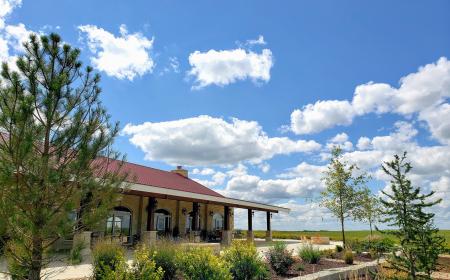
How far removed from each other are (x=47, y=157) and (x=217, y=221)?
25.3 meters

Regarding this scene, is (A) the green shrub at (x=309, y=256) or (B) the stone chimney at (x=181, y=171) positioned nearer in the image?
(A) the green shrub at (x=309, y=256)

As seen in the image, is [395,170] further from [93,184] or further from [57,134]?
[57,134]

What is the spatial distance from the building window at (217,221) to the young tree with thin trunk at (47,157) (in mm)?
23455

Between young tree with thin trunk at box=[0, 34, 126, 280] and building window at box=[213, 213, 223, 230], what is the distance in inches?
923

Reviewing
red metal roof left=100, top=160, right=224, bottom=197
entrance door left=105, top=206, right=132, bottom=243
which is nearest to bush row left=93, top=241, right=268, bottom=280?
entrance door left=105, top=206, right=132, bottom=243

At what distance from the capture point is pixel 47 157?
19.7 feet

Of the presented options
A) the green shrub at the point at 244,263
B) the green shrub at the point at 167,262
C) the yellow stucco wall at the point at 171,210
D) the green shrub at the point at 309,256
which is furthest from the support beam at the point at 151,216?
the green shrub at the point at 244,263

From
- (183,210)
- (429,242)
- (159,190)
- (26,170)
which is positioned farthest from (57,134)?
(183,210)

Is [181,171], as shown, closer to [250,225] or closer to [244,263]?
[250,225]

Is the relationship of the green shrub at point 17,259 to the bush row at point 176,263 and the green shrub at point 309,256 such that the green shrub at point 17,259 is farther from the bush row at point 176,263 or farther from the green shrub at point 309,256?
the green shrub at point 309,256

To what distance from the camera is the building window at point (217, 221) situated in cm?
2997

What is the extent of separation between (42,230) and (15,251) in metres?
0.81

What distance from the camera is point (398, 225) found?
6.08m

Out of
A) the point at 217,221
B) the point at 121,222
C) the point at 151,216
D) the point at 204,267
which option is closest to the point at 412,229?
the point at 204,267
